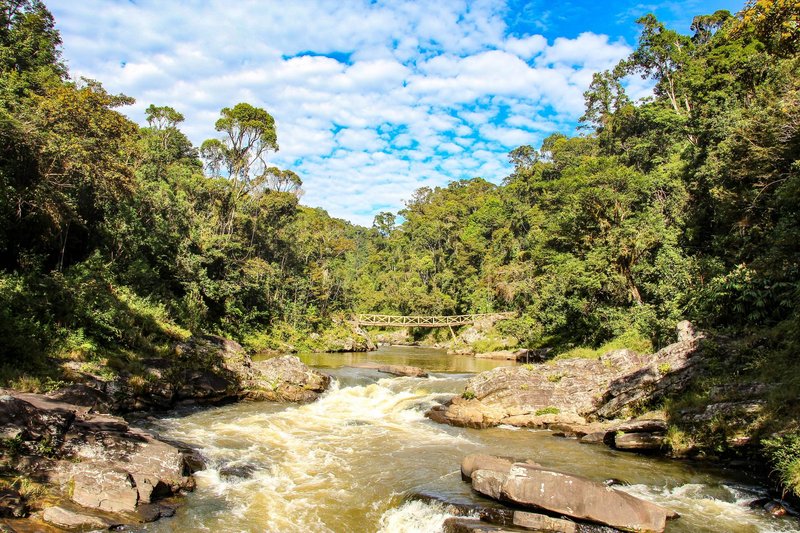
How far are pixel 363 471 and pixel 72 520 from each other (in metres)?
6.23

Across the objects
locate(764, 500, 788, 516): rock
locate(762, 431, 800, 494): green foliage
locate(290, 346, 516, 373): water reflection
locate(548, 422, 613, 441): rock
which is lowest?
locate(290, 346, 516, 373): water reflection

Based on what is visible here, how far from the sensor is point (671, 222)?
2725 centimetres

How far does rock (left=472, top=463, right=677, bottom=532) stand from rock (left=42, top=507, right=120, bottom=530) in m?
7.19

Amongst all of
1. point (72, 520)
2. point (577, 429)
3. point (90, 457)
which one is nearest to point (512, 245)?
point (577, 429)

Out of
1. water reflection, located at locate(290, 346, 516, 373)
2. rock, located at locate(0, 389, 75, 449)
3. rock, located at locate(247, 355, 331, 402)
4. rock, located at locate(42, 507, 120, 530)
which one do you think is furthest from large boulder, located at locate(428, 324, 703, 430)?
water reflection, located at locate(290, 346, 516, 373)

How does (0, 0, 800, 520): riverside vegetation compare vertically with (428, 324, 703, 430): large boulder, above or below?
above

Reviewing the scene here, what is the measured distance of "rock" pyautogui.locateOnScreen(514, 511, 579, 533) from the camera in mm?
8016

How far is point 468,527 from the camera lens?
8008 millimetres

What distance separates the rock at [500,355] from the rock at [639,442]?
24.2 meters

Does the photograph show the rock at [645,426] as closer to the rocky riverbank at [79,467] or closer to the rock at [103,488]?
the rocky riverbank at [79,467]

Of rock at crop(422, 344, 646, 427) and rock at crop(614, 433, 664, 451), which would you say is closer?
rock at crop(614, 433, 664, 451)

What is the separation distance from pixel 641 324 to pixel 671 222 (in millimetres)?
7385

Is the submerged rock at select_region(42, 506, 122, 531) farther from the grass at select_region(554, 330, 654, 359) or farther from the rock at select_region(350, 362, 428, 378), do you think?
the grass at select_region(554, 330, 654, 359)

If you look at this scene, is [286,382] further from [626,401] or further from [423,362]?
[423,362]
